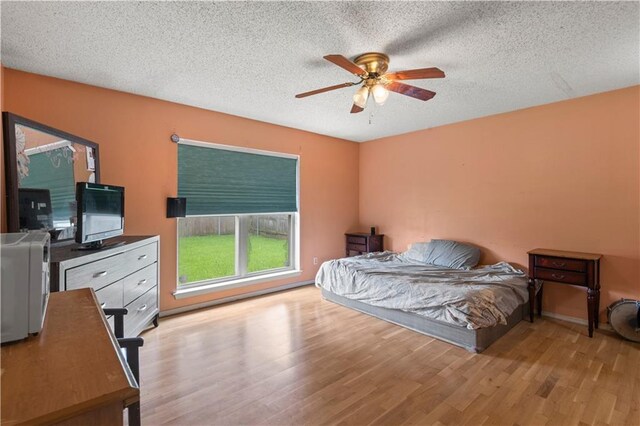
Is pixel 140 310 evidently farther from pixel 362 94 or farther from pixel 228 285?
pixel 362 94

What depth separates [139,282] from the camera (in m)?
2.86

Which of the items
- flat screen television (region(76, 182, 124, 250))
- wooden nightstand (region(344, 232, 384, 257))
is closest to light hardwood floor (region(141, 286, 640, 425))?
flat screen television (region(76, 182, 124, 250))

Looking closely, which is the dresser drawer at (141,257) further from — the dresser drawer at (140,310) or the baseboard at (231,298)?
the baseboard at (231,298)

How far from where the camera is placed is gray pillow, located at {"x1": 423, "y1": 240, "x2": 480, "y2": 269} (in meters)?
3.97

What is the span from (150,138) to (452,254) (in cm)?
402

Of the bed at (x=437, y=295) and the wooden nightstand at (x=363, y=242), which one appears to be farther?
the wooden nightstand at (x=363, y=242)

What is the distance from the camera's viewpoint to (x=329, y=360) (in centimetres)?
261

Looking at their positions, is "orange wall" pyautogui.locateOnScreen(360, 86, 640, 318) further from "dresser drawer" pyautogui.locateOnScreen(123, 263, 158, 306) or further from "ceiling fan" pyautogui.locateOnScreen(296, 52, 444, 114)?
"dresser drawer" pyautogui.locateOnScreen(123, 263, 158, 306)

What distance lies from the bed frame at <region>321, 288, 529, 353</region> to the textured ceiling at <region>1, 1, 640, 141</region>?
92.7 inches

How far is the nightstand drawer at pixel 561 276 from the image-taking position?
2996 mm

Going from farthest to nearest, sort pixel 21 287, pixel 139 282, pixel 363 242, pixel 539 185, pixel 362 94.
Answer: pixel 363 242
pixel 539 185
pixel 139 282
pixel 362 94
pixel 21 287

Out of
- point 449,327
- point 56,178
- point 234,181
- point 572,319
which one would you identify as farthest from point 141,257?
point 572,319

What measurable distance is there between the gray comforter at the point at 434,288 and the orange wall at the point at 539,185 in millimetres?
557

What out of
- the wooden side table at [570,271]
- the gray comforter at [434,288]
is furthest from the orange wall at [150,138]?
the wooden side table at [570,271]
